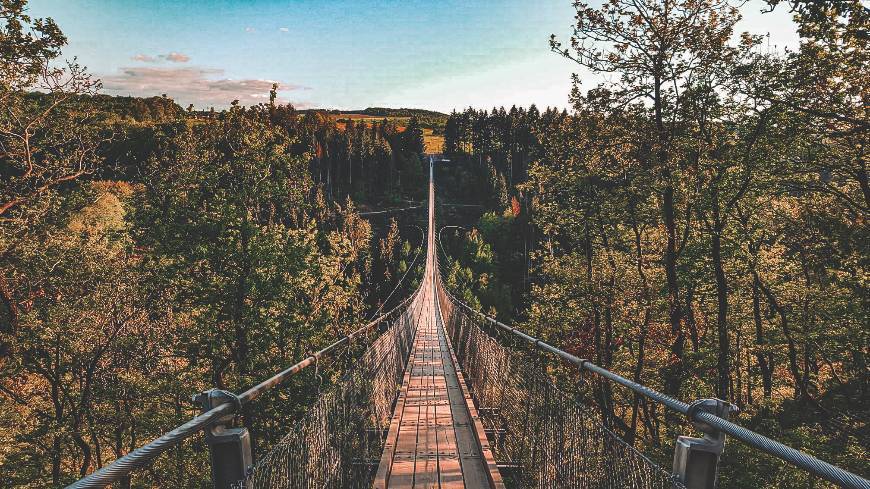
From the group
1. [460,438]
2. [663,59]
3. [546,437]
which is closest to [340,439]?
[546,437]

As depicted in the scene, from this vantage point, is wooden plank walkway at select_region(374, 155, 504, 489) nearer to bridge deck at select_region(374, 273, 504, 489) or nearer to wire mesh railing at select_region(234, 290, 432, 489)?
bridge deck at select_region(374, 273, 504, 489)

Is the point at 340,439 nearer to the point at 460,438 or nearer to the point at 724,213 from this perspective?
the point at 460,438

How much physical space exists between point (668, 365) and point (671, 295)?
1.53 meters

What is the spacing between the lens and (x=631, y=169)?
10242 mm

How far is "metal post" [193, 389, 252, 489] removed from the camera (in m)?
1.39

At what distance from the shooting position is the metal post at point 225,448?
139 centimetres

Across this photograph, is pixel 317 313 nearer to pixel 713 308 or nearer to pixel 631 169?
pixel 631 169

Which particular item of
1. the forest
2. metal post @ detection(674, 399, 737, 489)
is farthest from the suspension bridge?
the forest

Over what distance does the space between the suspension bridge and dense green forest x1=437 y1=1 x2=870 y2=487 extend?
4951 mm

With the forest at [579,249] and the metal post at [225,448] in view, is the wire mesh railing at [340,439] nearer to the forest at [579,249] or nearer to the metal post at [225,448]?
the metal post at [225,448]

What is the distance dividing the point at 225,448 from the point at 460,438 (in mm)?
3877

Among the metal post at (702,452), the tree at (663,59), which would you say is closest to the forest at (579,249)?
the tree at (663,59)

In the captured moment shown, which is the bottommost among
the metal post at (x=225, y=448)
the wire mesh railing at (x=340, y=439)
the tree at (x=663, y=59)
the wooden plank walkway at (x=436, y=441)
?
the wooden plank walkway at (x=436, y=441)

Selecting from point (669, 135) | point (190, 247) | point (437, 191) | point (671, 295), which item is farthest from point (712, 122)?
point (437, 191)
